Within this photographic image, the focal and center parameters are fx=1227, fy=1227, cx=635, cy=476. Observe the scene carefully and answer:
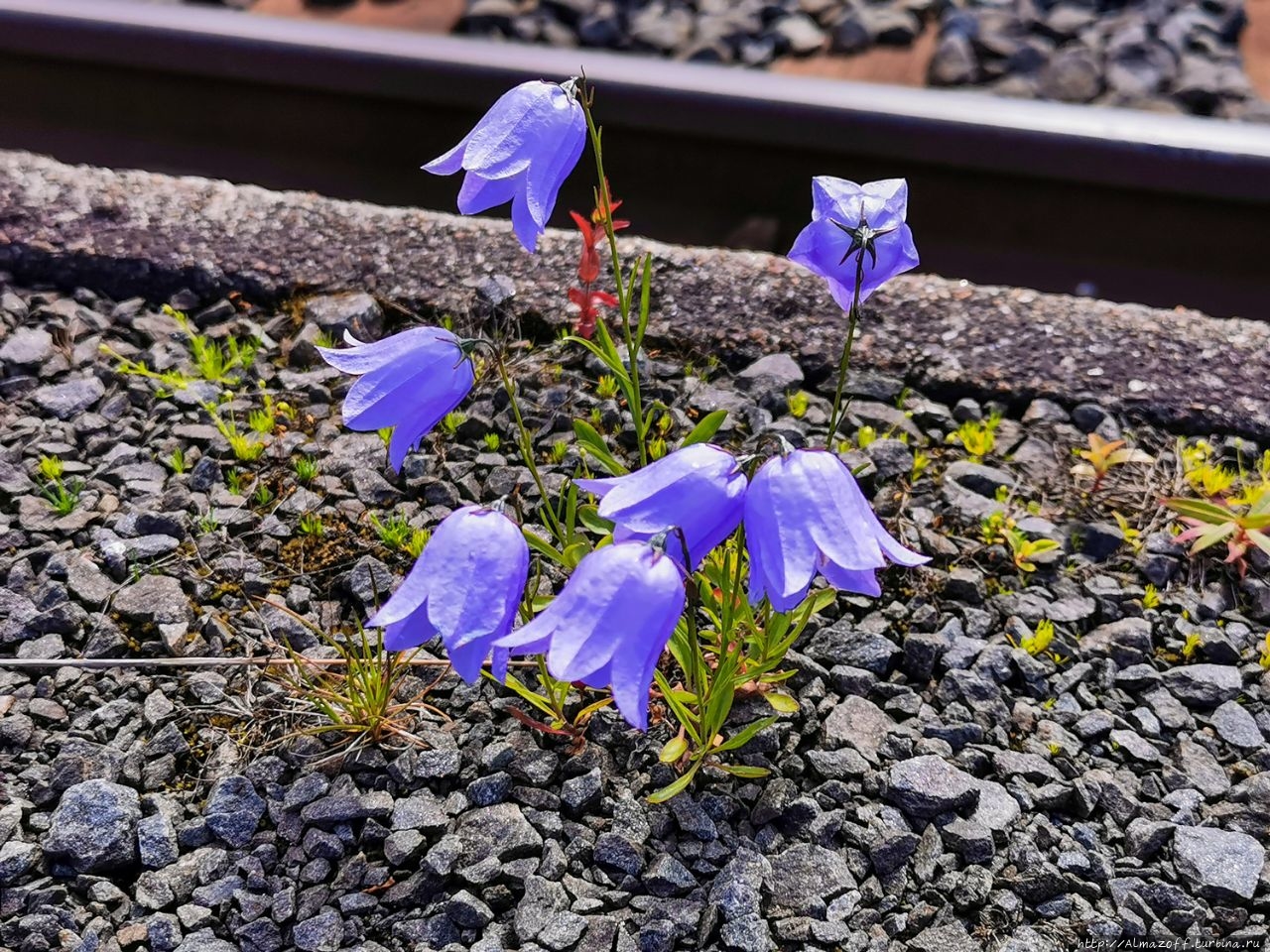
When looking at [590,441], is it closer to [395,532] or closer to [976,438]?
[395,532]

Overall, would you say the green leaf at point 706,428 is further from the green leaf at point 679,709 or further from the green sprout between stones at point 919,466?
the green sprout between stones at point 919,466

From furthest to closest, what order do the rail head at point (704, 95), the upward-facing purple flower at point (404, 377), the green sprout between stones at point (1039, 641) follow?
the rail head at point (704, 95) < the green sprout between stones at point (1039, 641) < the upward-facing purple flower at point (404, 377)

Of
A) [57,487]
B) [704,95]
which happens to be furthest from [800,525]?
[704,95]

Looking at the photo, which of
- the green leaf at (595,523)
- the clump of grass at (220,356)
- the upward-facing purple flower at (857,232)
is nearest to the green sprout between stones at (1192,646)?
the upward-facing purple flower at (857,232)

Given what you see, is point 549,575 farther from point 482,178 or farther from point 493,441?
point 482,178

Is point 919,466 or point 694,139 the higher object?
point 694,139

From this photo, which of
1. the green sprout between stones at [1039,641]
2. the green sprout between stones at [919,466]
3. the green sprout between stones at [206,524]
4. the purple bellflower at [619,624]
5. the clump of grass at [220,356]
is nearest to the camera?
the purple bellflower at [619,624]
